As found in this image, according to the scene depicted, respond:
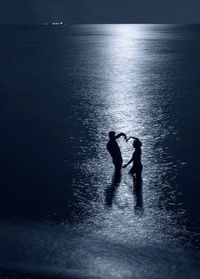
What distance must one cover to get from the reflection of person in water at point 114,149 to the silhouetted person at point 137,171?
59 cm

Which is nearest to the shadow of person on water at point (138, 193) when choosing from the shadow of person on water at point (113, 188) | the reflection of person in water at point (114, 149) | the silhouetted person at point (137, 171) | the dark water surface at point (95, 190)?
the silhouetted person at point (137, 171)

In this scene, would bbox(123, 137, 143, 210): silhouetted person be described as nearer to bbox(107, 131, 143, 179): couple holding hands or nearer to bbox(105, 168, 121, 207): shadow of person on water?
bbox(107, 131, 143, 179): couple holding hands

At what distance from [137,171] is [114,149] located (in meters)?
1.24

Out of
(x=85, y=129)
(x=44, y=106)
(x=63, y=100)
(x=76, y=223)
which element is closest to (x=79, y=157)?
(x=85, y=129)

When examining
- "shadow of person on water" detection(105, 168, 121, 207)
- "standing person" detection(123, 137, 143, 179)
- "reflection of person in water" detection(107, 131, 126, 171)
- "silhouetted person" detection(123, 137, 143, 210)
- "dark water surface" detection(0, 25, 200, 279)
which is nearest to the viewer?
"dark water surface" detection(0, 25, 200, 279)

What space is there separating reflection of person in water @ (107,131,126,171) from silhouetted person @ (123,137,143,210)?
59cm

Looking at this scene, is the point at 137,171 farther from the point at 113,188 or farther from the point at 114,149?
the point at 113,188

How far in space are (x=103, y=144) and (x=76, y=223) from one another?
803 cm

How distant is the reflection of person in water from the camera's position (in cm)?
1506

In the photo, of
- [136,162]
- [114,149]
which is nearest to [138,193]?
[136,162]

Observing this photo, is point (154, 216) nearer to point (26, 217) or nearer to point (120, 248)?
point (120, 248)

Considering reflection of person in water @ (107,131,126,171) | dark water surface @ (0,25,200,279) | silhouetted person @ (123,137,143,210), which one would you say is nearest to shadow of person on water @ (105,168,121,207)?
dark water surface @ (0,25,200,279)

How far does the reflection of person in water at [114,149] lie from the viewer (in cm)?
1506

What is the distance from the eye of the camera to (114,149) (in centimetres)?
1538
